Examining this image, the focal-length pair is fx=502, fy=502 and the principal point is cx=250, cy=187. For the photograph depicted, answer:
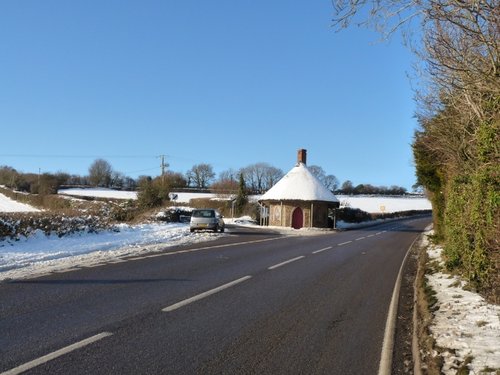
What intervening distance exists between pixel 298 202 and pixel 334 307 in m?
42.1

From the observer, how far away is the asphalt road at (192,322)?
5383mm

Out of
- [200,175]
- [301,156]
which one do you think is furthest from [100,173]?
[301,156]

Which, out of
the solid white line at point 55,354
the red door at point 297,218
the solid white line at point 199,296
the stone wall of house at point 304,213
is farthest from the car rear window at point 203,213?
the solid white line at point 55,354

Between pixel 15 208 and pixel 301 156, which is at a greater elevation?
pixel 301 156

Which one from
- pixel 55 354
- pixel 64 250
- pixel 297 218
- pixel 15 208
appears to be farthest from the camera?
pixel 15 208

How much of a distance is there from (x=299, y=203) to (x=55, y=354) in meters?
45.9

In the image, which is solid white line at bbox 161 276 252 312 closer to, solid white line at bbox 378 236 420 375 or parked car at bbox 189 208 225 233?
solid white line at bbox 378 236 420 375

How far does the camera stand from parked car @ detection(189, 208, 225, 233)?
1258 inches

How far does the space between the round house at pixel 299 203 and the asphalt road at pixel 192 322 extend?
1474 inches

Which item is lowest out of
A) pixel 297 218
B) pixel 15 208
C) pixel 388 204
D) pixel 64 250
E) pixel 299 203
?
pixel 64 250

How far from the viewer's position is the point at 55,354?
17.9 ft

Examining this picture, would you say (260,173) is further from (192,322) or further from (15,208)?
(192,322)

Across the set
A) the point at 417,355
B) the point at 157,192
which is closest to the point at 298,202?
the point at 157,192

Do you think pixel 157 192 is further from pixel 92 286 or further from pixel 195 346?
pixel 195 346
